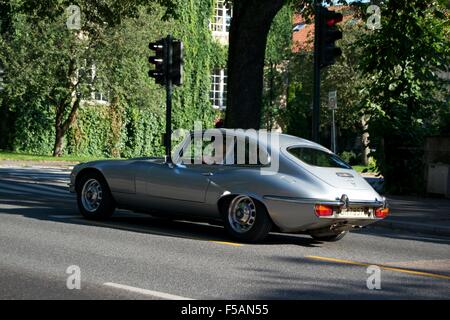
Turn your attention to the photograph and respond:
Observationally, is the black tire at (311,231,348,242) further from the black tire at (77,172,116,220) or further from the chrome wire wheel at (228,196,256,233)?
the black tire at (77,172,116,220)

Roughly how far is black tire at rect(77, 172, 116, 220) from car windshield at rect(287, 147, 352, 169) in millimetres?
3011

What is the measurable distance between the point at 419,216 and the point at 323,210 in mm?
5996

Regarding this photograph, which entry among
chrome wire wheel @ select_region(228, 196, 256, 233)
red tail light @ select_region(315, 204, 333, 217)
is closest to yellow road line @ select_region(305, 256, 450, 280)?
red tail light @ select_region(315, 204, 333, 217)

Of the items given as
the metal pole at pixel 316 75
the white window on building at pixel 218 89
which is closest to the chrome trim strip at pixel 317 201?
the metal pole at pixel 316 75

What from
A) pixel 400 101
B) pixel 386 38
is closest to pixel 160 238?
pixel 386 38

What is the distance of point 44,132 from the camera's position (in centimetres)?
3984

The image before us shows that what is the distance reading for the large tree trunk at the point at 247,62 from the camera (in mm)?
19344

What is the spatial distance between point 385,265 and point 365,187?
1.68 meters

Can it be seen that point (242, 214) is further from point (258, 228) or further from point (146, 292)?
point (146, 292)

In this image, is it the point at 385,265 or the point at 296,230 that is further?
the point at 296,230

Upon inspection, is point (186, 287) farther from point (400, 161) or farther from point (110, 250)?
point (400, 161)

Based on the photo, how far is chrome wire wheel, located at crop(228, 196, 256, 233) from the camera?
11.0m

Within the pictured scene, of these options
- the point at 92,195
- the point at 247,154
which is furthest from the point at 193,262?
the point at 92,195

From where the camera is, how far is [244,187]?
1098cm
